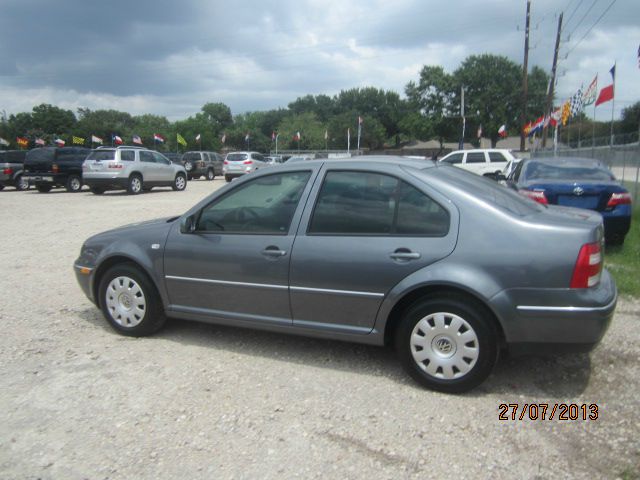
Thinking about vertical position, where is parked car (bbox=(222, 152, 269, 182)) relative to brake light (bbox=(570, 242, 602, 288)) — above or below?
above

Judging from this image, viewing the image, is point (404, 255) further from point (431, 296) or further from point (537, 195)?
point (537, 195)

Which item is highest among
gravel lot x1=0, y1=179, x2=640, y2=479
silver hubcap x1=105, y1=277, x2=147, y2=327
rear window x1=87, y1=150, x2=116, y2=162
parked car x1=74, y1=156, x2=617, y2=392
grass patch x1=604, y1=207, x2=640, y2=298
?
rear window x1=87, y1=150, x2=116, y2=162

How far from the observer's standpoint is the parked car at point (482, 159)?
2217 cm

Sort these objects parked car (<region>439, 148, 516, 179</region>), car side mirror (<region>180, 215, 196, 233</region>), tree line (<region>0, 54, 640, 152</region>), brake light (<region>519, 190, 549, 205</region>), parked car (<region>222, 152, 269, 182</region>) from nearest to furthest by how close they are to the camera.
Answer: car side mirror (<region>180, 215, 196, 233</region>) < brake light (<region>519, 190, 549, 205</region>) < parked car (<region>439, 148, 516, 179</region>) < parked car (<region>222, 152, 269, 182</region>) < tree line (<region>0, 54, 640, 152</region>)

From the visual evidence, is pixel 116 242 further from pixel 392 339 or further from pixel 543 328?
pixel 543 328

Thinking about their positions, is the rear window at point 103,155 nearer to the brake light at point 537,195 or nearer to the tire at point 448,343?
the brake light at point 537,195

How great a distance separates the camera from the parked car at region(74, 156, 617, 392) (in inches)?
127

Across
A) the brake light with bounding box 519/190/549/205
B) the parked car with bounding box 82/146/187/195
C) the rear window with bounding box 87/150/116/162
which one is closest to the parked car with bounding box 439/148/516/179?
the parked car with bounding box 82/146/187/195

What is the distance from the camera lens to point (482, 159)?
73.9ft

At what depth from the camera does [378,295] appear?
3.55 meters

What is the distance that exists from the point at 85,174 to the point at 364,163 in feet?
58.2

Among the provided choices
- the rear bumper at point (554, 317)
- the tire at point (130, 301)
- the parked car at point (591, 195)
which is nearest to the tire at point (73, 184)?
the tire at point (130, 301)

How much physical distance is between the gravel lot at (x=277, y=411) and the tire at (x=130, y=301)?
15 cm

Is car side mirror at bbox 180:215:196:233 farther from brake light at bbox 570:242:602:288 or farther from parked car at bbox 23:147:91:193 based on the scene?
parked car at bbox 23:147:91:193
